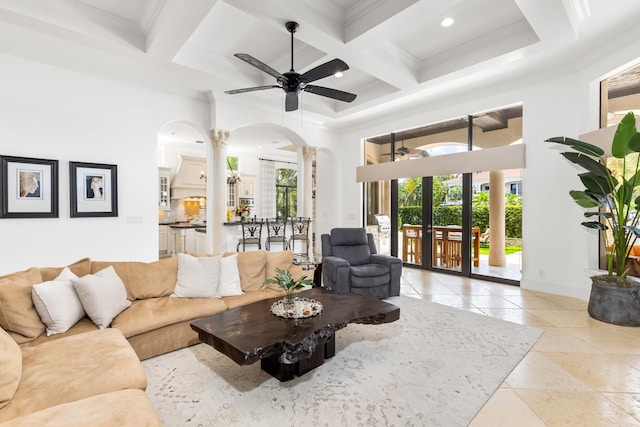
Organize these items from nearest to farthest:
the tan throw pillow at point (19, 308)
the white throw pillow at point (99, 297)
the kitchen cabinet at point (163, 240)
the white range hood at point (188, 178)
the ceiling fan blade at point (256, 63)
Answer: the tan throw pillow at point (19, 308), the white throw pillow at point (99, 297), the ceiling fan blade at point (256, 63), the kitchen cabinet at point (163, 240), the white range hood at point (188, 178)

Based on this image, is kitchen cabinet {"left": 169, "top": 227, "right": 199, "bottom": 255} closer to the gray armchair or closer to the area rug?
the gray armchair

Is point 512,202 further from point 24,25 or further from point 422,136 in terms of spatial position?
point 24,25

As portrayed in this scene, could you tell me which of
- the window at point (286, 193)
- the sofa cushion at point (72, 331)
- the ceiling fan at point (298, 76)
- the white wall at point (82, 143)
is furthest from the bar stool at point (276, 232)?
the window at point (286, 193)

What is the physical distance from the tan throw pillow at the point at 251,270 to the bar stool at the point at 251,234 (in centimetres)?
257

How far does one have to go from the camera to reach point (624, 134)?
11.0ft

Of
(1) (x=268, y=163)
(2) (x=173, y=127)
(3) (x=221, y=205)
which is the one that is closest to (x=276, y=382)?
(3) (x=221, y=205)

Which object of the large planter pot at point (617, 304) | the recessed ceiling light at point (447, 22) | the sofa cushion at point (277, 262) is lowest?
the large planter pot at point (617, 304)

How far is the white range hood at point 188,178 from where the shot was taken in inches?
371

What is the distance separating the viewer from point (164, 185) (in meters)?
9.41

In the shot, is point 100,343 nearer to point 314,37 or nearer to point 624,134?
point 314,37

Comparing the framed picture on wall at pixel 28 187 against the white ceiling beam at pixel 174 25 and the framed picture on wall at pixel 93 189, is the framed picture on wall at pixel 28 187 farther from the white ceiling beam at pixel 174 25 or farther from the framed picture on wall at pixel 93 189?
the white ceiling beam at pixel 174 25

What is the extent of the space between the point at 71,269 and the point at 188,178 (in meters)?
7.08

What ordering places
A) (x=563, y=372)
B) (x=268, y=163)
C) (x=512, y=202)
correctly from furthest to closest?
(x=268, y=163) → (x=512, y=202) → (x=563, y=372)

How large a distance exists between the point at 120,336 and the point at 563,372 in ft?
11.5
